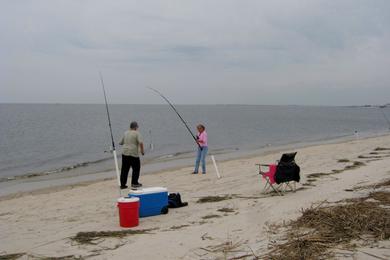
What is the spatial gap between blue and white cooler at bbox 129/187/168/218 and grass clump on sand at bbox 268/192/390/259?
2.50 meters

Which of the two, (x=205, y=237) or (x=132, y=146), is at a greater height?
(x=132, y=146)

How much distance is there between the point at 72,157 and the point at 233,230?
1943 centimetres

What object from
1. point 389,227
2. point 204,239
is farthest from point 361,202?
point 204,239

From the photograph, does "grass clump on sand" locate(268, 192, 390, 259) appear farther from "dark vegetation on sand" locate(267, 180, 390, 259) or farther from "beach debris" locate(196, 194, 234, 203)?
"beach debris" locate(196, 194, 234, 203)

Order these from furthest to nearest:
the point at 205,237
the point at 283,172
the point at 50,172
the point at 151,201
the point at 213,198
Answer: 1. the point at 50,172
2. the point at 213,198
3. the point at 283,172
4. the point at 151,201
5. the point at 205,237

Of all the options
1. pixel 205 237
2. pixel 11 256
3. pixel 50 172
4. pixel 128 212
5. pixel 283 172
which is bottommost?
pixel 50 172

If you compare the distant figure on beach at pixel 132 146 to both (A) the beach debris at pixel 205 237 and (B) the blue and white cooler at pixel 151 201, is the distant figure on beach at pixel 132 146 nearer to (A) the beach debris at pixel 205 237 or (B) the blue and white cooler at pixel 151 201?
(B) the blue and white cooler at pixel 151 201

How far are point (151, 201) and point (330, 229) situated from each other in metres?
3.26

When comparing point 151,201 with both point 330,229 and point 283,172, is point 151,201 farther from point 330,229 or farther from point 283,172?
point 330,229

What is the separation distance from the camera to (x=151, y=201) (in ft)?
23.1

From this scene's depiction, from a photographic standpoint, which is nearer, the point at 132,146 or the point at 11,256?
the point at 11,256

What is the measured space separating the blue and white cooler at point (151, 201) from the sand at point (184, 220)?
16 centimetres

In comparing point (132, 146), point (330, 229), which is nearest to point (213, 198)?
point (132, 146)

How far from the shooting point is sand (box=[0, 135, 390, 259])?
5.00 metres
